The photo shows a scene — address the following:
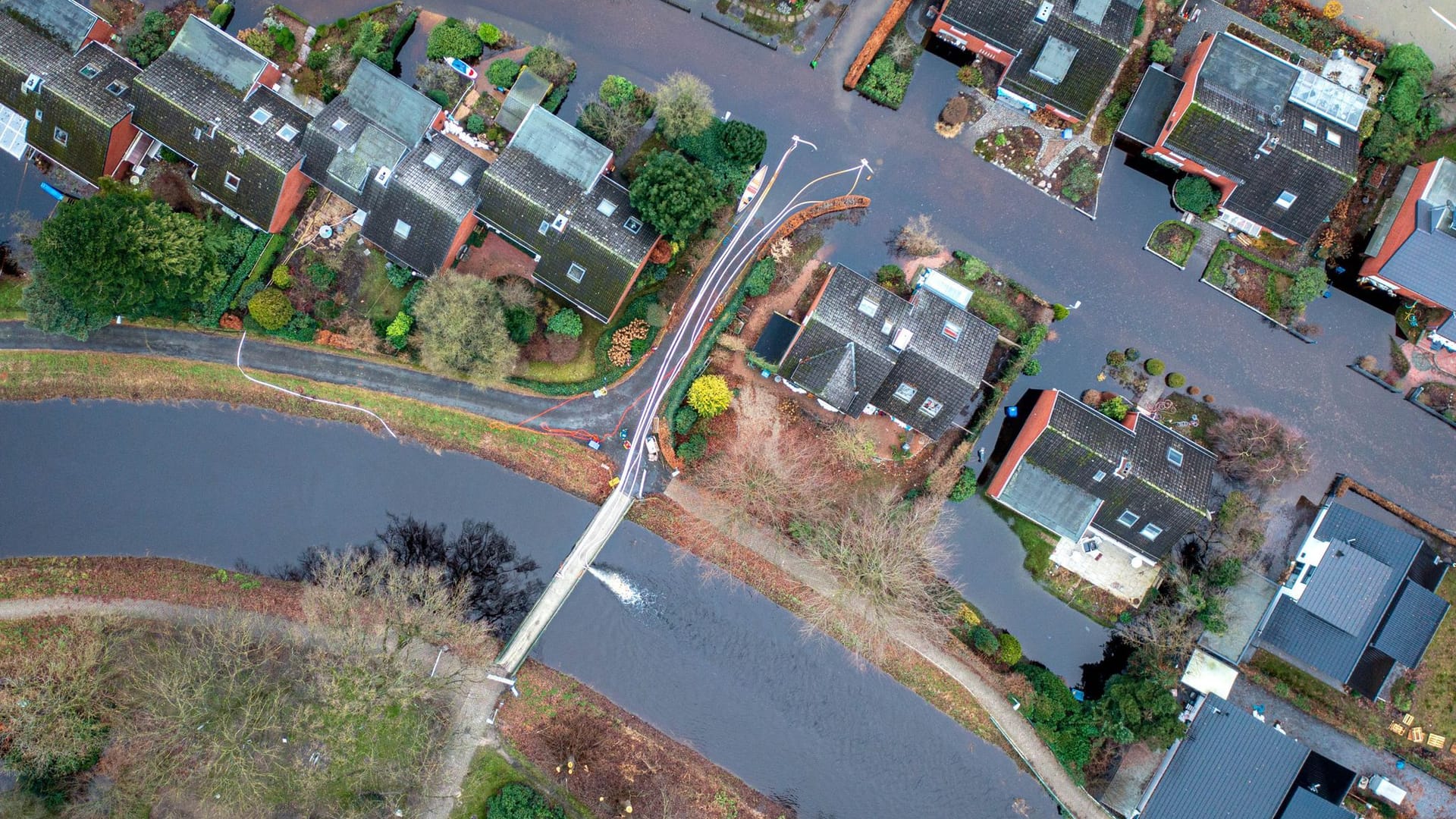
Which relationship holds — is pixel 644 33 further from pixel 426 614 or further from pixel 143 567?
pixel 143 567

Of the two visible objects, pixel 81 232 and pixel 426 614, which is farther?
pixel 426 614

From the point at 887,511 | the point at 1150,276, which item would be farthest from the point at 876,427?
→ the point at 1150,276

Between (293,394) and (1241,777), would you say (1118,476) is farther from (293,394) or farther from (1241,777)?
(293,394)

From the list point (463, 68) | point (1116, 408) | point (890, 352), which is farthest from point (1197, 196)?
point (463, 68)

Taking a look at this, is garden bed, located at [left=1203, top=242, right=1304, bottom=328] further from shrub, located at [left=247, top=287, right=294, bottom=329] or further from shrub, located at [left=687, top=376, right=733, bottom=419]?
shrub, located at [left=247, top=287, right=294, bottom=329]

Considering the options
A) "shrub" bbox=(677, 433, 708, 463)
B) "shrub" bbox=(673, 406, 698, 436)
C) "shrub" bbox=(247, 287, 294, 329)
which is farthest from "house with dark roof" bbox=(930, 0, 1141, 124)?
"shrub" bbox=(247, 287, 294, 329)

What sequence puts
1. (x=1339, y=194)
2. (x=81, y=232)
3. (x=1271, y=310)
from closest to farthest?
1. (x=81, y=232)
2. (x=1339, y=194)
3. (x=1271, y=310)

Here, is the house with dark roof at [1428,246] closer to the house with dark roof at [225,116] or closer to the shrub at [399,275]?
the shrub at [399,275]
